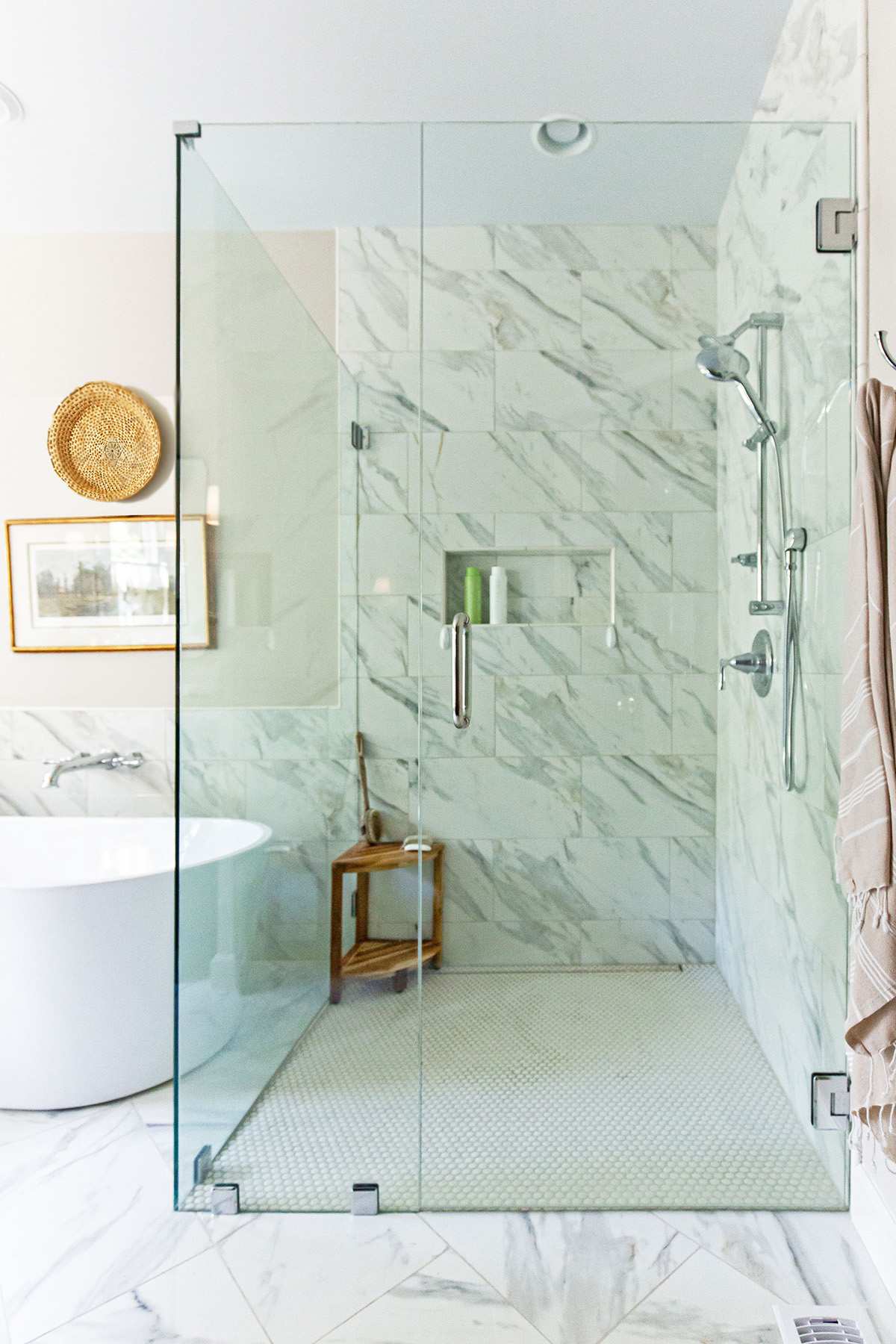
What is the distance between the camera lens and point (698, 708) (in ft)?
5.58

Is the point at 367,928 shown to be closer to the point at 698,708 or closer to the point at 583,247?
the point at 698,708

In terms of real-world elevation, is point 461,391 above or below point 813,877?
above

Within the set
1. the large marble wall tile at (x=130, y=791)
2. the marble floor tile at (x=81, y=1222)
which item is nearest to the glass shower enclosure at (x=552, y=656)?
the marble floor tile at (x=81, y=1222)

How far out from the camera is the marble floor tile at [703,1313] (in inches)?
54.1

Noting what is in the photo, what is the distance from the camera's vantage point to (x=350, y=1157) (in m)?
1.77

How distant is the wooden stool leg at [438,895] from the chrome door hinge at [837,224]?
150cm

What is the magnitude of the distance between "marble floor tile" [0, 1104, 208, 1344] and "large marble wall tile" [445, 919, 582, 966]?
2.48 ft

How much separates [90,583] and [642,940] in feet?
7.98

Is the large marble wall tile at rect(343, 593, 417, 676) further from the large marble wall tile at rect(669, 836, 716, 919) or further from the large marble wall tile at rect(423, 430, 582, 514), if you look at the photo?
the large marble wall tile at rect(669, 836, 716, 919)

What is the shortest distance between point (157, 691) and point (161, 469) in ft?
2.75

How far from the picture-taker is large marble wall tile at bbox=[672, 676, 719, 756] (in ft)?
5.58

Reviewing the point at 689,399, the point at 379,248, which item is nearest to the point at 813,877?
the point at 689,399

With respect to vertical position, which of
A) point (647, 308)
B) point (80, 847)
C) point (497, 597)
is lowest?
point (80, 847)

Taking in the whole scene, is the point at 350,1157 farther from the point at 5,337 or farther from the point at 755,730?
the point at 5,337
